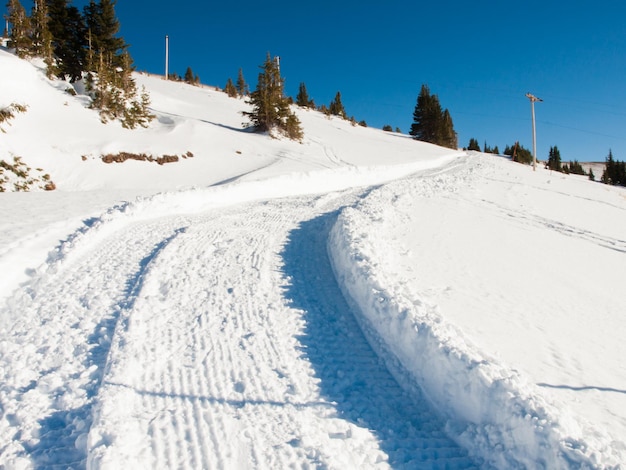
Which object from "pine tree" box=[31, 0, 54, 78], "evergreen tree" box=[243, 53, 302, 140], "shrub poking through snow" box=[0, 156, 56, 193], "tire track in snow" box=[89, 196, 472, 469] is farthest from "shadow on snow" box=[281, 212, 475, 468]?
"pine tree" box=[31, 0, 54, 78]

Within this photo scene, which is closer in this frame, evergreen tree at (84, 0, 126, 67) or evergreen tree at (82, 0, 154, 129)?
evergreen tree at (82, 0, 154, 129)

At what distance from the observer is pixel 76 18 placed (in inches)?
992

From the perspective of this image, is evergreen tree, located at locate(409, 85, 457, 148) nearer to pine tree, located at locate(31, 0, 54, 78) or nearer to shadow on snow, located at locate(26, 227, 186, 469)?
pine tree, located at locate(31, 0, 54, 78)

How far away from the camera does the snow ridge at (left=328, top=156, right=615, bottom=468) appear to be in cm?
275

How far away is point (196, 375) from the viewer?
12.2ft

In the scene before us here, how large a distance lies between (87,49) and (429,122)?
45506mm

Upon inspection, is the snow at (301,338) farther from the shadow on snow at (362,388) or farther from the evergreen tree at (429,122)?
the evergreen tree at (429,122)

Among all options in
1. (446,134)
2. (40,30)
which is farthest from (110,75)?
(446,134)

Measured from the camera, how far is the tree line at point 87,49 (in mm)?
20234

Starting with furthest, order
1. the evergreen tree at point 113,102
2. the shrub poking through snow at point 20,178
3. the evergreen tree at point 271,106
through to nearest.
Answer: the evergreen tree at point 271,106 → the evergreen tree at point 113,102 → the shrub poking through snow at point 20,178

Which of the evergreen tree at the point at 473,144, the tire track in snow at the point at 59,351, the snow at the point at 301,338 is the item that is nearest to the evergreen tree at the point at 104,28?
the snow at the point at 301,338

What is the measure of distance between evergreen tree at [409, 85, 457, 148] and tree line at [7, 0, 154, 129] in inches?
1693

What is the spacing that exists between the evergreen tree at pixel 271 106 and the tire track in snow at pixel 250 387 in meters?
20.7

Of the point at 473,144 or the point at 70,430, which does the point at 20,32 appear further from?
the point at 473,144
